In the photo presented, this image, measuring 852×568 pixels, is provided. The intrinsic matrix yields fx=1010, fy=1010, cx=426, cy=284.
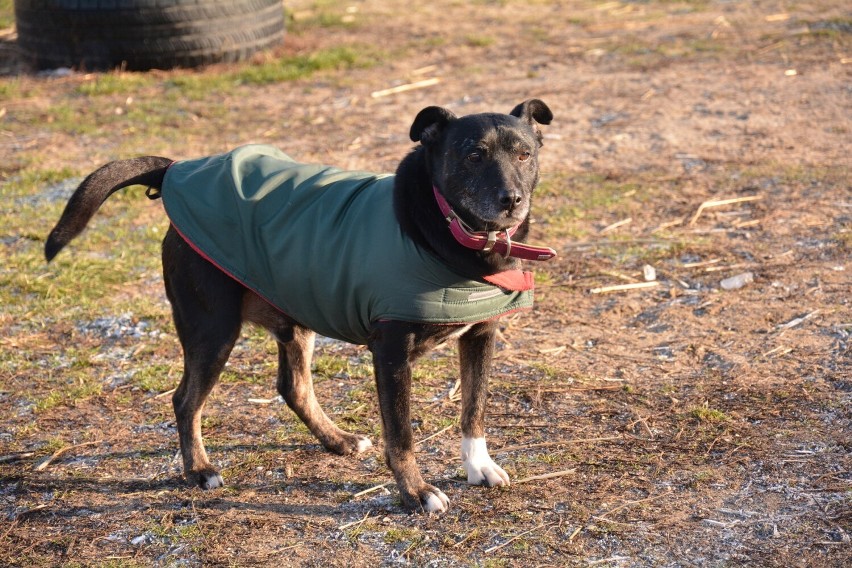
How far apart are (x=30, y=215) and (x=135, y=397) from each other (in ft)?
10.9

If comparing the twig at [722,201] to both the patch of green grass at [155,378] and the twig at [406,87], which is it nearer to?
the patch of green grass at [155,378]

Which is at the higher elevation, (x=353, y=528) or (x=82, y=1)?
(x=82, y=1)

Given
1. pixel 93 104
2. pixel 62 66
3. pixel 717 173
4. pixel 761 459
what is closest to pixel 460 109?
pixel 717 173

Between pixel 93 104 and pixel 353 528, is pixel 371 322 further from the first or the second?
pixel 93 104

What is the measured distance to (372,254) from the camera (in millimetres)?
4223

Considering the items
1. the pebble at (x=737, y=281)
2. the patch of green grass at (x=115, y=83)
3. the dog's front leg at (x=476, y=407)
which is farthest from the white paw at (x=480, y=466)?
the patch of green grass at (x=115, y=83)

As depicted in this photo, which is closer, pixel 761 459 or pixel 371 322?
pixel 371 322

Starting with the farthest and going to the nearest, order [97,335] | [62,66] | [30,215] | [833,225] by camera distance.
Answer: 1. [62,66]
2. [30,215]
3. [833,225]
4. [97,335]

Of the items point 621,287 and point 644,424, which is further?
point 621,287

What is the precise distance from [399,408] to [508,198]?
1018mm

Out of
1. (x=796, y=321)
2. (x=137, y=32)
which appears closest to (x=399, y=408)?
(x=796, y=321)

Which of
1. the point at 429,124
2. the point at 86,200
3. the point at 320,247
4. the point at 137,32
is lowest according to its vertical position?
the point at 137,32

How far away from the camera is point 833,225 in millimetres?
7445

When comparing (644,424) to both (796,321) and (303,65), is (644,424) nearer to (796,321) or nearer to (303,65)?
(796,321)
